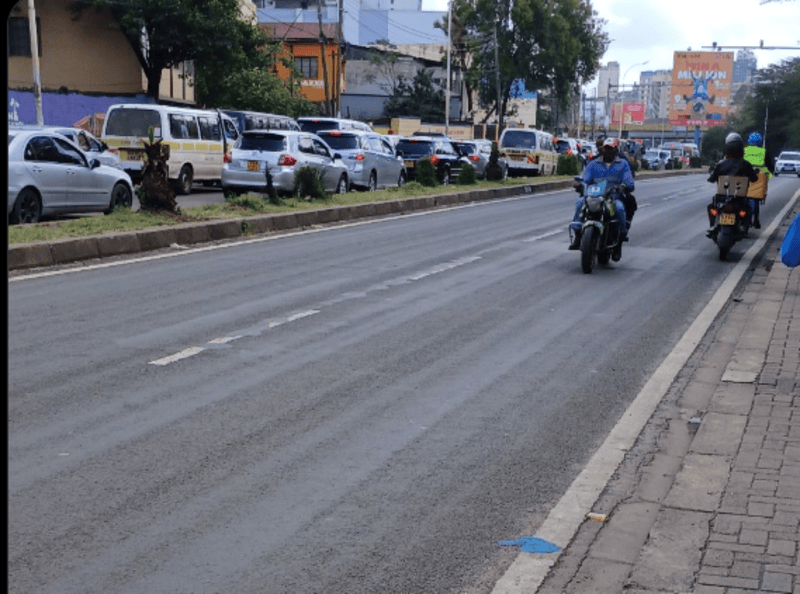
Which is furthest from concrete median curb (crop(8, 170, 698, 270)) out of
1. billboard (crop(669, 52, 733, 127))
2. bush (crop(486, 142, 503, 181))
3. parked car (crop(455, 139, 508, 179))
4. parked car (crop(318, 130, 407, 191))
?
billboard (crop(669, 52, 733, 127))

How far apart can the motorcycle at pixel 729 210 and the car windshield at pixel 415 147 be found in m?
20.7

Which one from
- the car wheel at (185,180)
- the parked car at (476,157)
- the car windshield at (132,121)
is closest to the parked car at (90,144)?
the car windshield at (132,121)

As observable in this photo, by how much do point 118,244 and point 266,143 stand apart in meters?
9.83

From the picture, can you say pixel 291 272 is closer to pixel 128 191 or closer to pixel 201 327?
pixel 201 327

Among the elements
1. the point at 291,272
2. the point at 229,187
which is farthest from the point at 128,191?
the point at 291,272

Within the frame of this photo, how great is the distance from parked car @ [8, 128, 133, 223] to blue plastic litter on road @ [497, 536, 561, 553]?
1230cm

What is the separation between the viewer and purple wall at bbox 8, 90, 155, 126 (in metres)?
36.6

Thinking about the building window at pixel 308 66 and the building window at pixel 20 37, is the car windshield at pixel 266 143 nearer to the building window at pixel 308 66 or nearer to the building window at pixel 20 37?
the building window at pixel 20 37

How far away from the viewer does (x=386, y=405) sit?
6797 mm

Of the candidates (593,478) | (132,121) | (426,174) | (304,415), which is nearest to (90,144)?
(132,121)

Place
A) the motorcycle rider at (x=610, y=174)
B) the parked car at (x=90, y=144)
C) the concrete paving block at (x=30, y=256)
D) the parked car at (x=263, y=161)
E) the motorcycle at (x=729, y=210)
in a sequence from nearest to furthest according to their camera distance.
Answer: the concrete paving block at (x=30, y=256) < the motorcycle rider at (x=610, y=174) < the motorcycle at (x=729, y=210) < the parked car at (x=90, y=144) < the parked car at (x=263, y=161)

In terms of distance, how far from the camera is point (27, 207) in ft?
52.9

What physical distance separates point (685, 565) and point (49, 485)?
279 cm

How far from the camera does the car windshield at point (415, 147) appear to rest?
35.8 meters
